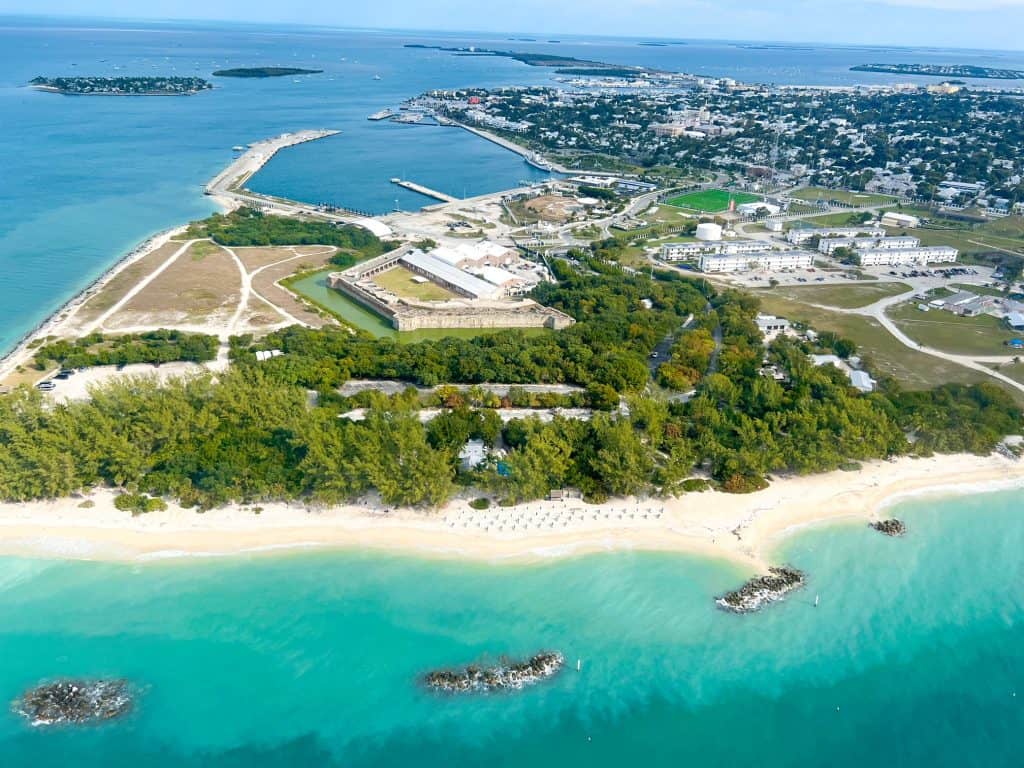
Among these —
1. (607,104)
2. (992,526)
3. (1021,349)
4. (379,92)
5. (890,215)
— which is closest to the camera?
(992,526)

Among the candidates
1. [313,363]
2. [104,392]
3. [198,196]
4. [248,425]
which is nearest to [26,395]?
[104,392]

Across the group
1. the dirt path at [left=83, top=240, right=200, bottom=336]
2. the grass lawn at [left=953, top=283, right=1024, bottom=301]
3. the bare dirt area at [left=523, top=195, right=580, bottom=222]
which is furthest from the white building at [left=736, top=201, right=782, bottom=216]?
the dirt path at [left=83, top=240, right=200, bottom=336]

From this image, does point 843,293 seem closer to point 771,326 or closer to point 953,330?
point 953,330

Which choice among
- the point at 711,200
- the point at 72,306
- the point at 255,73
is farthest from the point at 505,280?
the point at 255,73

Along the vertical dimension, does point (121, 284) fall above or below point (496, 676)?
above

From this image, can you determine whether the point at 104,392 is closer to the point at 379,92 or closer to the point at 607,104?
the point at 607,104

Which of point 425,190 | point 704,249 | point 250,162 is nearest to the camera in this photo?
point 704,249

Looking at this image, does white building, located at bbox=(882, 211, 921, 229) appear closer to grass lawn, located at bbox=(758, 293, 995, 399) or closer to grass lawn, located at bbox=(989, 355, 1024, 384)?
grass lawn, located at bbox=(758, 293, 995, 399)
